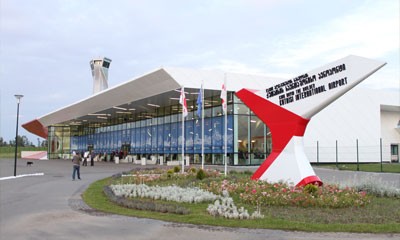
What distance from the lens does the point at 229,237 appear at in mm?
8102

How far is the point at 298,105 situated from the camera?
15.4 meters

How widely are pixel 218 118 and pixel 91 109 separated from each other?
748 inches

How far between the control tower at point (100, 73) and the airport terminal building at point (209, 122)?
16714mm

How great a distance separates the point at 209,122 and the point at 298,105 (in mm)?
22196

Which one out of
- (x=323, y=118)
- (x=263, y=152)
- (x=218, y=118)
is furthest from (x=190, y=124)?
(x=323, y=118)

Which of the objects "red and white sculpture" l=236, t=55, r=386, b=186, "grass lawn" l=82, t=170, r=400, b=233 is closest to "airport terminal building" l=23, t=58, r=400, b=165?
"red and white sculpture" l=236, t=55, r=386, b=186

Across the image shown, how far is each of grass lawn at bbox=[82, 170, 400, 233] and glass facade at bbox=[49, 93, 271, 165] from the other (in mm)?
17231

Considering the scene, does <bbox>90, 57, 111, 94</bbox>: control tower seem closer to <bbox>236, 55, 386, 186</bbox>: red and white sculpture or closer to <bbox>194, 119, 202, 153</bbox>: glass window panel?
<bbox>194, 119, 202, 153</bbox>: glass window panel

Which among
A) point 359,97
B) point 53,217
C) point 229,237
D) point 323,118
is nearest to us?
point 229,237

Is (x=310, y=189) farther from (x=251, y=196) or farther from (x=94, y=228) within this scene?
(x=94, y=228)

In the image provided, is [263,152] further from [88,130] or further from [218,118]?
[88,130]

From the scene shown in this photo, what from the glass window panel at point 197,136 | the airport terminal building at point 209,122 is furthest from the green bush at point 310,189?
the glass window panel at point 197,136

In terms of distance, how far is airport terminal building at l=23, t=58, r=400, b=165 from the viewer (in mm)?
33781

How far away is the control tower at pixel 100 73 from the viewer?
77.6m
